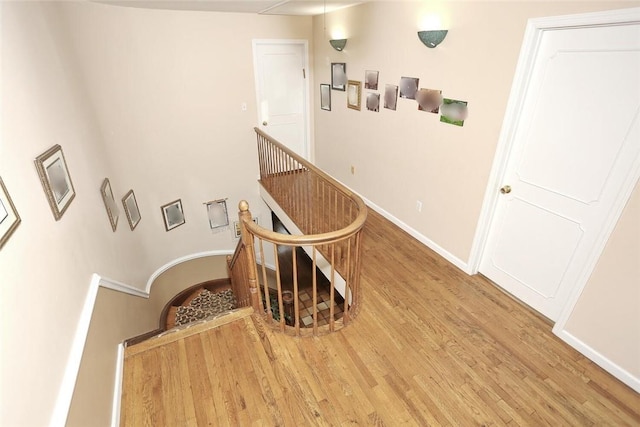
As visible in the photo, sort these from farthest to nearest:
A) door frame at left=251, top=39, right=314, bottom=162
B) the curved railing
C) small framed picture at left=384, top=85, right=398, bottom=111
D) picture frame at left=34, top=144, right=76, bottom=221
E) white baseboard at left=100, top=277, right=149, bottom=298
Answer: door frame at left=251, top=39, right=314, bottom=162 → small framed picture at left=384, top=85, right=398, bottom=111 → white baseboard at left=100, top=277, right=149, bottom=298 → the curved railing → picture frame at left=34, top=144, right=76, bottom=221

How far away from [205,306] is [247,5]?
4375 mm

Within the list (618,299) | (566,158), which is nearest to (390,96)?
(566,158)

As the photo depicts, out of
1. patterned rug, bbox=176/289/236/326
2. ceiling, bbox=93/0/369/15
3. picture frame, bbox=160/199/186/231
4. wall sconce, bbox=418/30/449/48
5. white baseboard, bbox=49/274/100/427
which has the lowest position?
patterned rug, bbox=176/289/236/326

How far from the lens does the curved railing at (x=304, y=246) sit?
2.10 meters

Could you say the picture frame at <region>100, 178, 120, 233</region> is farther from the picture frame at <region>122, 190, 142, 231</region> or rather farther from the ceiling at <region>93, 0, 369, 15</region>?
the ceiling at <region>93, 0, 369, 15</region>

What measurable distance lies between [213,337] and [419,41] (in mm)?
3084

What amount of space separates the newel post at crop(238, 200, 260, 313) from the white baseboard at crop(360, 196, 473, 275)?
193 centimetres

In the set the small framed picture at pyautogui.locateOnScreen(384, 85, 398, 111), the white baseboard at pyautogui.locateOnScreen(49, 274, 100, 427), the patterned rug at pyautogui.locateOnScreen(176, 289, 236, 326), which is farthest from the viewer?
the patterned rug at pyautogui.locateOnScreen(176, 289, 236, 326)

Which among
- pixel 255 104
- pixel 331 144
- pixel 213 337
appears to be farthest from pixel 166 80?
pixel 213 337

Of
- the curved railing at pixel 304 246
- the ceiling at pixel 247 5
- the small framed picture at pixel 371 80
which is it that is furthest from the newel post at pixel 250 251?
the ceiling at pixel 247 5

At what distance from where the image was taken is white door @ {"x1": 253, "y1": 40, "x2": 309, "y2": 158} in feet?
15.6

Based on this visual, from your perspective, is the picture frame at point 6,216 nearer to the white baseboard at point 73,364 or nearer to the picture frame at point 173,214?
the white baseboard at point 73,364

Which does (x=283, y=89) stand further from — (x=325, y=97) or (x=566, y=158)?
(x=566, y=158)

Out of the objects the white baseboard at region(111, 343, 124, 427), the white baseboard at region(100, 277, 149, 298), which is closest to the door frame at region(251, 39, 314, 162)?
the white baseboard at region(100, 277, 149, 298)
